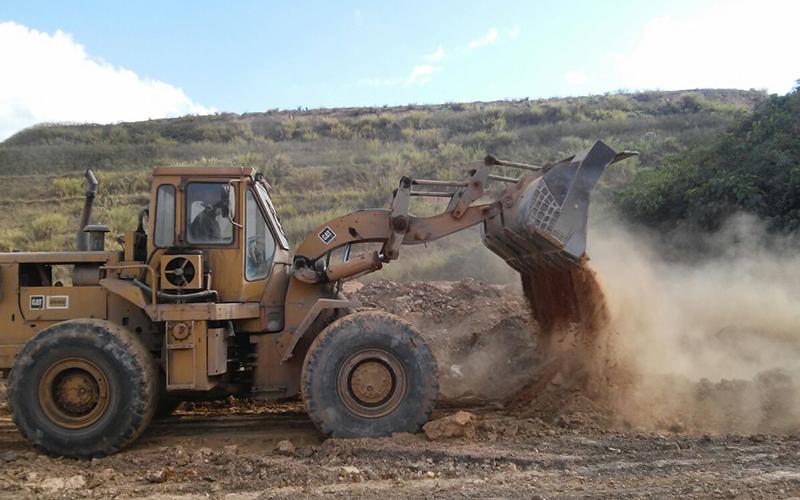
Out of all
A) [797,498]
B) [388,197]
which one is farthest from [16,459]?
[388,197]

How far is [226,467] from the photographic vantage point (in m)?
6.03

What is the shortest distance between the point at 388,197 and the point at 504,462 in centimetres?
1657

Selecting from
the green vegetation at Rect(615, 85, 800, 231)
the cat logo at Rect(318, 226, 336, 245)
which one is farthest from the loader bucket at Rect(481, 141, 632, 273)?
the green vegetation at Rect(615, 85, 800, 231)

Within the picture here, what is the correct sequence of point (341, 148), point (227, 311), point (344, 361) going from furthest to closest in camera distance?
point (341, 148), point (227, 311), point (344, 361)

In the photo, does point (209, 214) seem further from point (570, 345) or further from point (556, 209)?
point (570, 345)

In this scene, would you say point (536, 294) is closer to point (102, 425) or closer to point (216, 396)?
point (216, 396)

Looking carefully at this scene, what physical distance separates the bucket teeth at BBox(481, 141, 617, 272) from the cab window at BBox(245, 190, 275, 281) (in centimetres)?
245

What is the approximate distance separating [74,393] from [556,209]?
506 cm

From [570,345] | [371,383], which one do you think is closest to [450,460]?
[371,383]

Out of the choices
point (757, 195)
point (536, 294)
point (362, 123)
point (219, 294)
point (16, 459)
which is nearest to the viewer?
point (16, 459)

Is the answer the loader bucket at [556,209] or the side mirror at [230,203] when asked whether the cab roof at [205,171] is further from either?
the loader bucket at [556,209]

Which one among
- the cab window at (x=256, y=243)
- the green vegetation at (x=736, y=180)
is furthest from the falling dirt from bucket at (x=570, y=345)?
the green vegetation at (x=736, y=180)

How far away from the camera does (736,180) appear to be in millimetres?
13312

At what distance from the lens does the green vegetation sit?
502 inches
